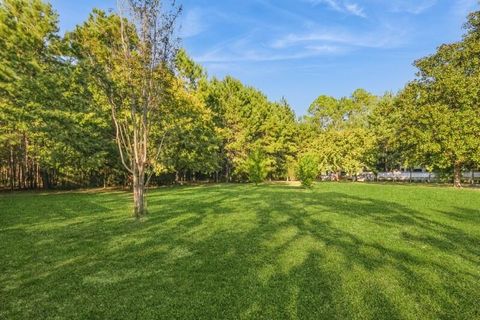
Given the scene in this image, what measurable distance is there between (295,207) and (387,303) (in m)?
11.4

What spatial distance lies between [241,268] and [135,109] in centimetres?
1047

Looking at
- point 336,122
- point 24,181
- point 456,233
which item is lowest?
point 456,233

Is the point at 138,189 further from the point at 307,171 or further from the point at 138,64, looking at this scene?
the point at 307,171

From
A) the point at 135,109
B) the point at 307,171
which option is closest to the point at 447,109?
the point at 307,171

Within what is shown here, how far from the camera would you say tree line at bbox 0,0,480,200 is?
44.6 ft

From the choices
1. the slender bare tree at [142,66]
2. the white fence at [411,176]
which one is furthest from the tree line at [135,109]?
the white fence at [411,176]

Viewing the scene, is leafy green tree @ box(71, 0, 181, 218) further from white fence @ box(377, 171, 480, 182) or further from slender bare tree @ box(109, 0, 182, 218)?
white fence @ box(377, 171, 480, 182)

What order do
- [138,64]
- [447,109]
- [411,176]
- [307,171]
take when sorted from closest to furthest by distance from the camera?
[138,64] < [307,171] < [447,109] < [411,176]

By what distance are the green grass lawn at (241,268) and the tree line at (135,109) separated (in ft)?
13.8

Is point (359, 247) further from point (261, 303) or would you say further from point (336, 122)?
point (336, 122)

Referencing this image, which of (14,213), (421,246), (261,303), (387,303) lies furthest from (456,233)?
(14,213)

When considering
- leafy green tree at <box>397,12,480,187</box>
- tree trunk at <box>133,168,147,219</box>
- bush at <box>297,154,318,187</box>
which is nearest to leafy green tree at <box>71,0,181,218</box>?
tree trunk at <box>133,168,147,219</box>

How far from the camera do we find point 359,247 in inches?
334

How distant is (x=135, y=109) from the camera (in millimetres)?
15102
